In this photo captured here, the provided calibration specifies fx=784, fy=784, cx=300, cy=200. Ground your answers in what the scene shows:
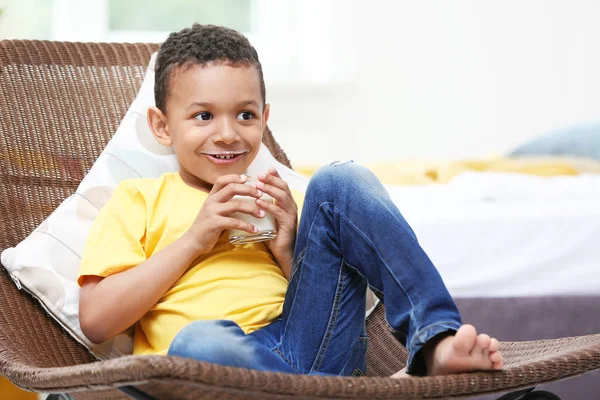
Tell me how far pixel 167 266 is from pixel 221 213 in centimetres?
Answer: 11

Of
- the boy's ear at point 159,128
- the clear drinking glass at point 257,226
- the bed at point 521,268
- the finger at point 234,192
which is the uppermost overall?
the boy's ear at point 159,128

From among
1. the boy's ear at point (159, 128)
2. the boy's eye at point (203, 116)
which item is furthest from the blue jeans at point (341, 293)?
the boy's ear at point (159, 128)

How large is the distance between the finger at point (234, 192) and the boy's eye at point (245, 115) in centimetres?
16

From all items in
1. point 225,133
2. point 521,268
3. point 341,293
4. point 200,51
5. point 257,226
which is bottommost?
point 521,268

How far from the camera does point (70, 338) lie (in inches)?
47.4

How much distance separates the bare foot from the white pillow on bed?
0.53 metres

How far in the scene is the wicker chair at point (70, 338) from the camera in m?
0.79

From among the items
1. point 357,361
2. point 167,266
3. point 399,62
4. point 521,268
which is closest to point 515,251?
point 521,268

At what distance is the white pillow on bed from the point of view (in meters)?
1.20

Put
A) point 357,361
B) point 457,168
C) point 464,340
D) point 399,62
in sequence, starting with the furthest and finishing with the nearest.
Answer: point 399,62 < point 457,168 < point 357,361 < point 464,340

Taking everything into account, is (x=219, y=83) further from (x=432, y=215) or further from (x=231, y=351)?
(x=432, y=215)

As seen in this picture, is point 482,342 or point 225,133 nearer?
point 482,342

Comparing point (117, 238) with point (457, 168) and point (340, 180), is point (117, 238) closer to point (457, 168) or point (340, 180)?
point (340, 180)

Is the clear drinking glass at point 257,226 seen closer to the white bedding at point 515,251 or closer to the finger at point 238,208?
the finger at point 238,208
